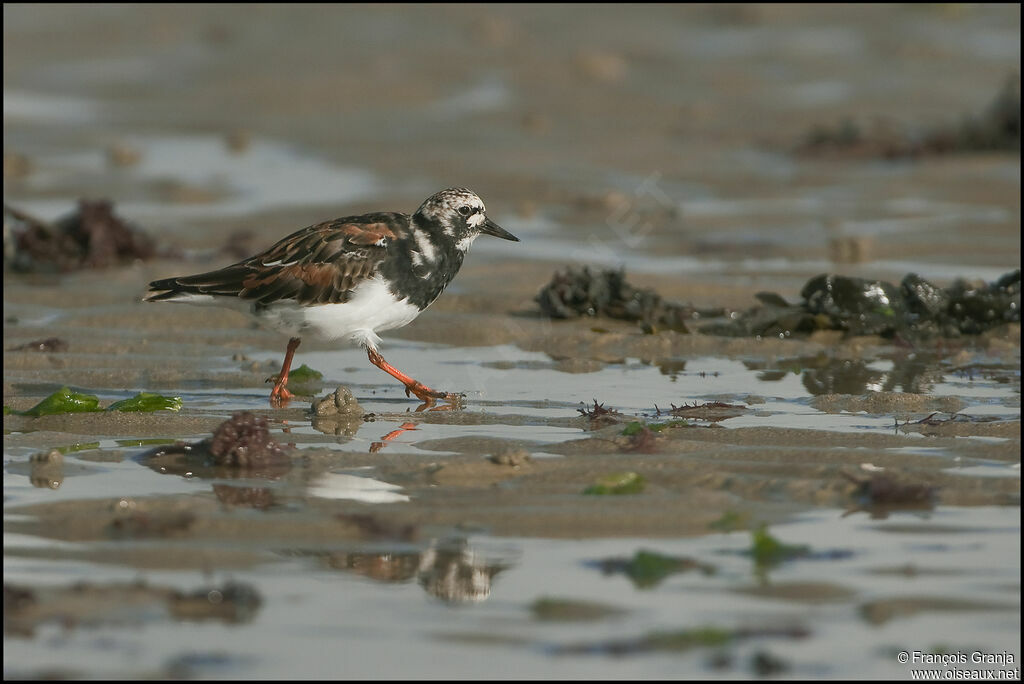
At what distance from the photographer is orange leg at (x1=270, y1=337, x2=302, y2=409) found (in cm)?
681

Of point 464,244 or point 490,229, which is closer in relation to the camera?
point 464,244

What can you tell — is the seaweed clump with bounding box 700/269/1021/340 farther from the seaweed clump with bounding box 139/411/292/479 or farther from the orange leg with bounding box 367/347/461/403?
the seaweed clump with bounding box 139/411/292/479

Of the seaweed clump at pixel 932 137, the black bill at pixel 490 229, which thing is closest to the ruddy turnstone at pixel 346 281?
the black bill at pixel 490 229

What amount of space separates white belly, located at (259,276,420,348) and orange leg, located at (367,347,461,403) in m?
0.08

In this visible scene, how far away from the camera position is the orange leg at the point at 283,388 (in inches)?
268

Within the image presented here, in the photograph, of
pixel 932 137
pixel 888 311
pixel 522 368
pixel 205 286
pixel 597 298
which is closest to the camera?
pixel 205 286

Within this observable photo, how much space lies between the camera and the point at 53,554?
451 cm

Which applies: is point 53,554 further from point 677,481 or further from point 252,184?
point 252,184

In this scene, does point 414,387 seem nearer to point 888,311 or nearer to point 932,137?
point 888,311

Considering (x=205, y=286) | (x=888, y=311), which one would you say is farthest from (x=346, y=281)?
(x=888, y=311)

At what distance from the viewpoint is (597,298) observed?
344 inches

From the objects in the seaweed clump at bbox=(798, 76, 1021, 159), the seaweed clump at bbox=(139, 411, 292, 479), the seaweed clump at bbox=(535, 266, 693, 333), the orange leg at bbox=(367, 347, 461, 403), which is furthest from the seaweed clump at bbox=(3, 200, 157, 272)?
the seaweed clump at bbox=(798, 76, 1021, 159)

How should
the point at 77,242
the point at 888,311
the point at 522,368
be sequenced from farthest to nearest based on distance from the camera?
the point at 77,242 < the point at 888,311 < the point at 522,368

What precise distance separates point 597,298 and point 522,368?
1221 millimetres
